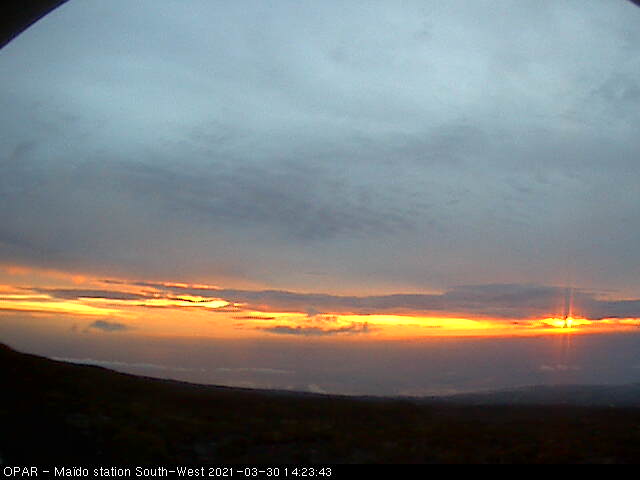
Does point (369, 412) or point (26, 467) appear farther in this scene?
point (369, 412)

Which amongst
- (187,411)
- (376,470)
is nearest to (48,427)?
(187,411)

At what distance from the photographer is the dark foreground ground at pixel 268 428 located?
20.2 ft

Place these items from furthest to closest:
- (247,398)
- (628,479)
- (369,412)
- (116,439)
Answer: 1. (247,398)
2. (369,412)
3. (116,439)
4. (628,479)

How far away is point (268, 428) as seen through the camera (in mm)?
7258

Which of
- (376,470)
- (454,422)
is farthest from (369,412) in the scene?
(376,470)

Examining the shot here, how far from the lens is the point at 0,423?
6781 mm

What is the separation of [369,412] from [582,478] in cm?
345

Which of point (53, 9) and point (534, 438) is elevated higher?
point (53, 9)

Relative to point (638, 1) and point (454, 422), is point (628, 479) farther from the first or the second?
point (638, 1)

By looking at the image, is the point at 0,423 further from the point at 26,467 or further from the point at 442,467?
the point at 442,467

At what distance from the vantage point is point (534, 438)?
6.75 metres

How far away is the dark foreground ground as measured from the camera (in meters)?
6.16

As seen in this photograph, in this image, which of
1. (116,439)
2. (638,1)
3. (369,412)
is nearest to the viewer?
(116,439)

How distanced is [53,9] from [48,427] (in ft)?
25.0
